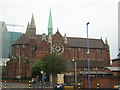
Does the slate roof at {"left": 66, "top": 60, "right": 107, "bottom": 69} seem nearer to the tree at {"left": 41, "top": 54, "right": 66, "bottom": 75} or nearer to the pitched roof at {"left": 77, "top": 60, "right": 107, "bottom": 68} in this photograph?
the pitched roof at {"left": 77, "top": 60, "right": 107, "bottom": 68}

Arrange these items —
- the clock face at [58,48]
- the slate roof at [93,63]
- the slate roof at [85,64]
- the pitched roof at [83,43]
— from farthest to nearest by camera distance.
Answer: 1. the pitched roof at [83,43]
2. the clock face at [58,48]
3. the slate roof at [93,63]
4. the slate roof at [85,64]

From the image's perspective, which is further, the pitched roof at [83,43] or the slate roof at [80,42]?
the pitched roof at [83,43]

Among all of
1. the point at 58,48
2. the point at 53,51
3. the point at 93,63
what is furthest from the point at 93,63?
the point at 53,51

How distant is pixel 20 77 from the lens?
262 ft

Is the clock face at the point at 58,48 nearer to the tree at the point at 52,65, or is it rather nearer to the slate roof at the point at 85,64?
the slate roof at the point at 85,64

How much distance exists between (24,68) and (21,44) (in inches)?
601

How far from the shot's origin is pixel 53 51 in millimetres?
94750

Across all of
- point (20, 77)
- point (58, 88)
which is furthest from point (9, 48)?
point (58, 88)

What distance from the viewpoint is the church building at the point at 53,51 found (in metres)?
84.2

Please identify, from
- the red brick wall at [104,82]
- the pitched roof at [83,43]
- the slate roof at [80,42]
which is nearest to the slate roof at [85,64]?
the slate roof at [80,42]

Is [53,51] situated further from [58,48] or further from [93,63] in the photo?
[93,63]

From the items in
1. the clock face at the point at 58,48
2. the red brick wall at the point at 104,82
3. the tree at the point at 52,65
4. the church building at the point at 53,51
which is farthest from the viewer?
the clock face at the point at 58,48

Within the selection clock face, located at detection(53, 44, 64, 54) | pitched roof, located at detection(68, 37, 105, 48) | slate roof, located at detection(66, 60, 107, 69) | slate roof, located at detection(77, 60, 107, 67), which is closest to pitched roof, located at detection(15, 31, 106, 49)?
pitched roof, located at detection(68, 37, 105, 48)

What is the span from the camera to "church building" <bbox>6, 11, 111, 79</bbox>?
8419cm
